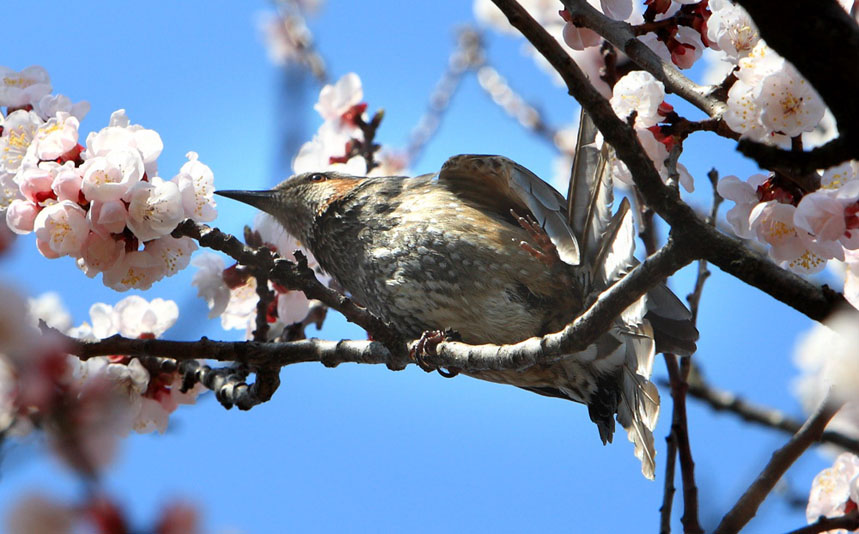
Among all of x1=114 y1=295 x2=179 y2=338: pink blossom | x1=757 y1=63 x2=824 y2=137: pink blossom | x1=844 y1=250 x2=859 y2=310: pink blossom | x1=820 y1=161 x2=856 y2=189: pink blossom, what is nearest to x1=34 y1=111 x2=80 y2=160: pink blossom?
x1=114 y1=295 x2=179 y2=338: pink blossom

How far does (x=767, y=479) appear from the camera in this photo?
2232 mm

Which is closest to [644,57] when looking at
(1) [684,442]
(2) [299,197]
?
(1) [684,442]

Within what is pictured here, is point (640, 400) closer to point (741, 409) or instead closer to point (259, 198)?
point (741, 409)

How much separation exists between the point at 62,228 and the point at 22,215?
12 centimetres

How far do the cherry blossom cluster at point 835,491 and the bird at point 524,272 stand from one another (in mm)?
496

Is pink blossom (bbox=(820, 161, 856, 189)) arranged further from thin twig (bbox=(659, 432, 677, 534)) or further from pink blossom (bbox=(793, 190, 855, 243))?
thin twig (bbox=(659, 432, 677, 534))

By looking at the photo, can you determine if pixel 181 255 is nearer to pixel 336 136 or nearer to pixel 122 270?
pixel 122 270

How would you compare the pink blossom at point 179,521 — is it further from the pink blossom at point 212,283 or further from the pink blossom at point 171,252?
the pink blossom at point 212,283

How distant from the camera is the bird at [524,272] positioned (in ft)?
9.00

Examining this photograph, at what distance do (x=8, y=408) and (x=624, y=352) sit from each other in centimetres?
228

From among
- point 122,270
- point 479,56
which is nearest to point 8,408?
point 122,270

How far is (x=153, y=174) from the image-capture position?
2467 millimetres

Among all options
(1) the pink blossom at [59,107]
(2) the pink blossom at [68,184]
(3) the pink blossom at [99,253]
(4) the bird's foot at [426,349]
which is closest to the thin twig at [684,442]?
(4) the bird's foot at [426,349]

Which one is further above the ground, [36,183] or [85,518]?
[36,183]
